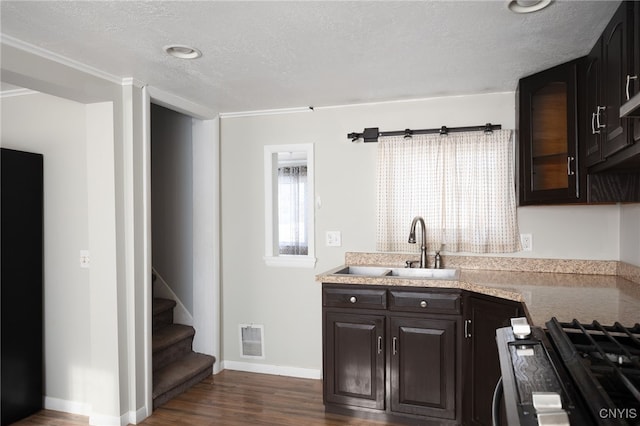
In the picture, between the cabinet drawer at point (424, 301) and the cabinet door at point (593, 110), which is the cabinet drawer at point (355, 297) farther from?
the cabinet door at point (593, 110)

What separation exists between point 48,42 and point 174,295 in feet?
8.21

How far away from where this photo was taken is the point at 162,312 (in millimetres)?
3896

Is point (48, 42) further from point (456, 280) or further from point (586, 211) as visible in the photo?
point (586, 211)

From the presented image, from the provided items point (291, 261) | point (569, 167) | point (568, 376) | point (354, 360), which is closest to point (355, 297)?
point (354, 360)

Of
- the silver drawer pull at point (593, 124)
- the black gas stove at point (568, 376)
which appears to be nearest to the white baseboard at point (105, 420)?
the black gas stove at point (568, 376)

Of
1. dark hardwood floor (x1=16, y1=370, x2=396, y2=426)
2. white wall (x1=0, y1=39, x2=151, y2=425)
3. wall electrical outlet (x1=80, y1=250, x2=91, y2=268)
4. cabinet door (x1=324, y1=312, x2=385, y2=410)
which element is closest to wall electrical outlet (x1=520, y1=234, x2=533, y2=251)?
cabinet door (x1=324, y1=312, x2=385, y2=410)

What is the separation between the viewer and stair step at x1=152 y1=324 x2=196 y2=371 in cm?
348

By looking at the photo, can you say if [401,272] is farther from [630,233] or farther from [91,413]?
[91,413]

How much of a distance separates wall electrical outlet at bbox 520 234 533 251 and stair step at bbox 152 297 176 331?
3027 millimetres

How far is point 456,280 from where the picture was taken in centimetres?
272

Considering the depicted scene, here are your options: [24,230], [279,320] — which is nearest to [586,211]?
[279,320]

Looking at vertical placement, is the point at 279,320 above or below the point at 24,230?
below

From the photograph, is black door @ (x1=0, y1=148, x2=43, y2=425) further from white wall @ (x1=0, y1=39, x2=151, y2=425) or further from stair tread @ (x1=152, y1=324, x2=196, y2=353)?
stair tread @ (x1=152, y1=324, x2=196, y2=353)

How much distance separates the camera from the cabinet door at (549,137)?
2400mm
